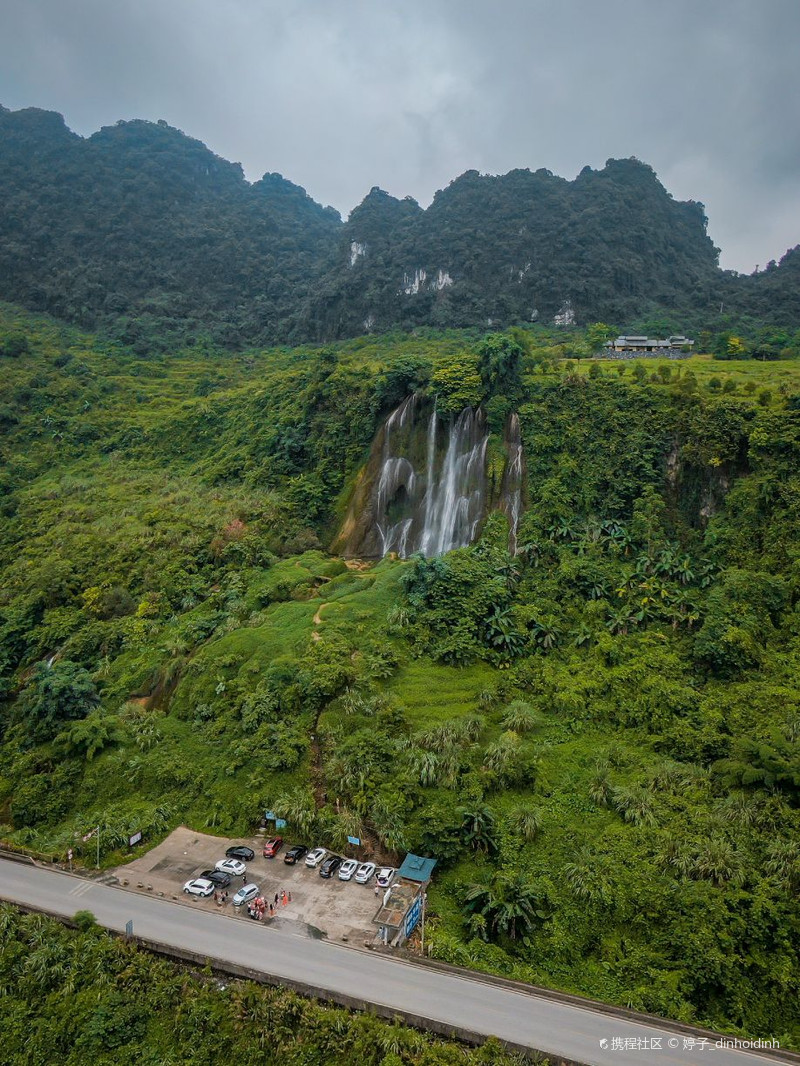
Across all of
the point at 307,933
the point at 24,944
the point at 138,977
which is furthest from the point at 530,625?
the point at 24,944

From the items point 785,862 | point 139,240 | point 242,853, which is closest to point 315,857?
point 242,853

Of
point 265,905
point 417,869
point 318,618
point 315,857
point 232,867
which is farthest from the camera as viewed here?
point 318,618

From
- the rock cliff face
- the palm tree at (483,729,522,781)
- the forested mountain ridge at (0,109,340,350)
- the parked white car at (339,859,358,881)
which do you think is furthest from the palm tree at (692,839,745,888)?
the forested mountain ridge at (0,109,340,350)

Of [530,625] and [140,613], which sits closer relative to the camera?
[530,625]

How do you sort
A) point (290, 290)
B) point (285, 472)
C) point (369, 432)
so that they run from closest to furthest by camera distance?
1. point (369, 432)
2. point (285, 472)
3. point (290, 290)

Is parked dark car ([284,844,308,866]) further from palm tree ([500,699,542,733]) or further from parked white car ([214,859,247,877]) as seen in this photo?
palm tree ([500,699,542,733])

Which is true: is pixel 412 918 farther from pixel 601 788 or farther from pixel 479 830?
pixel 601 788

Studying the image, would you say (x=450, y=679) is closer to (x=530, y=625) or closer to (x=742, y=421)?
(x=530, y=625)
